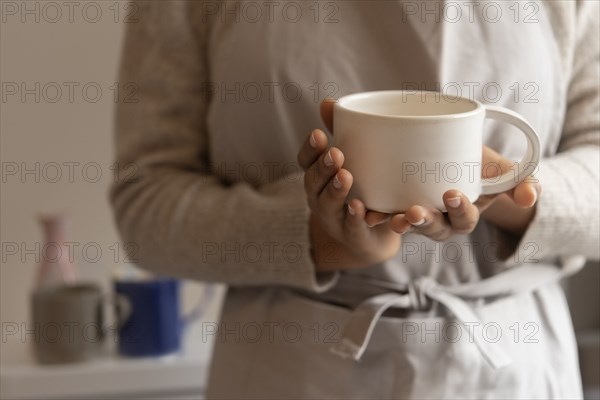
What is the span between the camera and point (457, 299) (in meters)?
0.71

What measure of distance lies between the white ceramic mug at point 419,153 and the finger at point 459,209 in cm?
1

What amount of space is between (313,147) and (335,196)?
0.13 feet

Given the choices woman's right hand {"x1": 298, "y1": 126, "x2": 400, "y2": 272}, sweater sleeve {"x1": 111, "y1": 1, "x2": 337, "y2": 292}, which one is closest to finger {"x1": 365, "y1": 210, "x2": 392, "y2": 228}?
woman's right hand {"x1": 298, "y1": 126, "x2": 400, "y2": 272}

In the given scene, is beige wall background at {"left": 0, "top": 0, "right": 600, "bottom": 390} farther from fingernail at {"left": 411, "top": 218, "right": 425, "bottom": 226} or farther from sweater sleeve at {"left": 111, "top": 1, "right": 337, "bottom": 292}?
fingernail at {"left": 411, "top": 218, "right": 425, "bottom": 226}

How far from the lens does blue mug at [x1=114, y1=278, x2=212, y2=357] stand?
4.31ft

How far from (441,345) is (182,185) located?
28cm

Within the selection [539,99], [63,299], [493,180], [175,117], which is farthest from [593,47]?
[63,299]

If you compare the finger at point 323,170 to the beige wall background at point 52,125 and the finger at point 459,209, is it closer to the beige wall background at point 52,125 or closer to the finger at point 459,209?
the finger at point 459,209

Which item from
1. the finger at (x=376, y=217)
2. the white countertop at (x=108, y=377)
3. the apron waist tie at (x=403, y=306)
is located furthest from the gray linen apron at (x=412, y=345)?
the white countertop at (x=108, y=377)

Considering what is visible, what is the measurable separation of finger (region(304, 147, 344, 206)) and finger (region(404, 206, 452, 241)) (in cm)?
6

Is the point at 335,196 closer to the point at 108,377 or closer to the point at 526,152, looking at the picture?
the point at 526,152

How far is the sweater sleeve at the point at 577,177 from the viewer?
683 mm

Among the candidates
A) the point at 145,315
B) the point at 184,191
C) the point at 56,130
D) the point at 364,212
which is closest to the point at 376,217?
the point at 364,212

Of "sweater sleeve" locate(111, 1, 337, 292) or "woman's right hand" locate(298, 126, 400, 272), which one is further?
"sweater sleeve" locate(111, 1, 337, 292)
